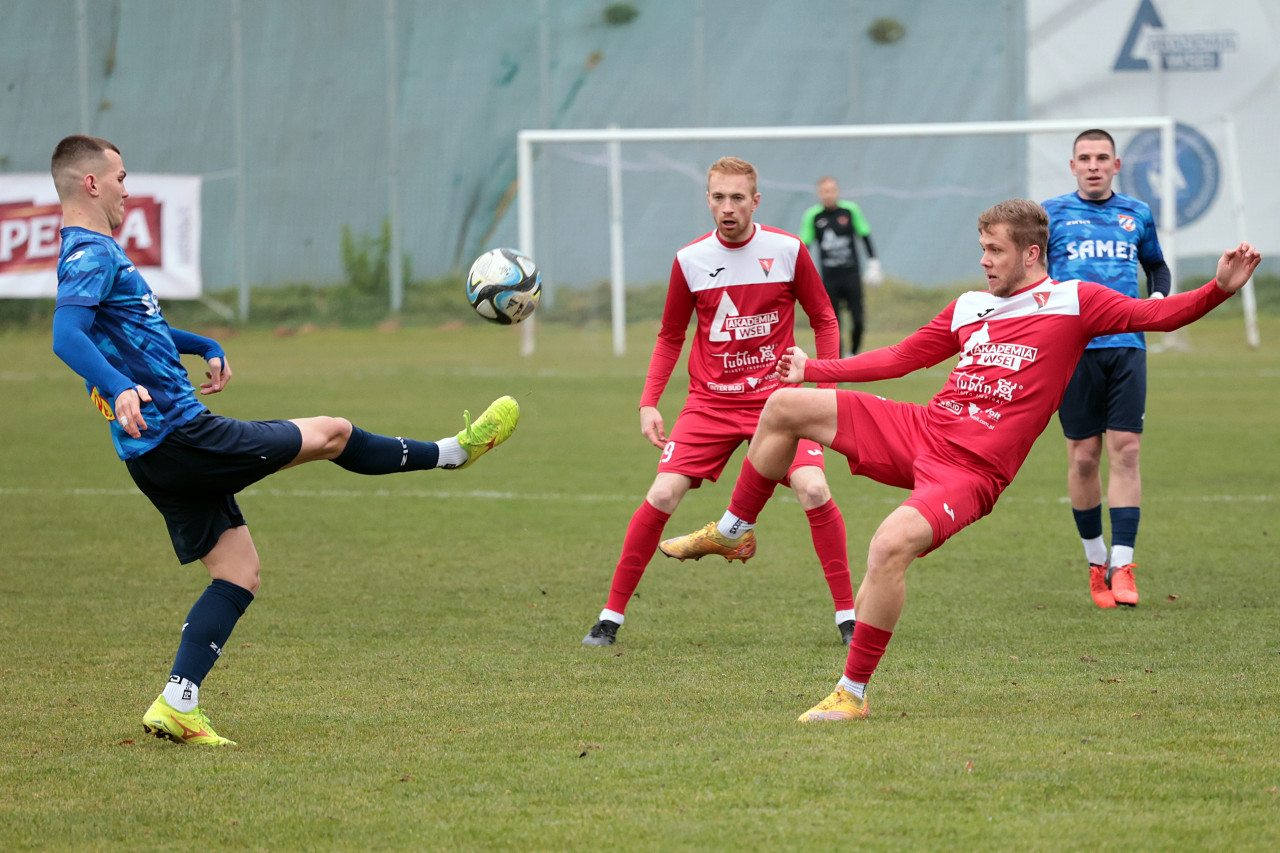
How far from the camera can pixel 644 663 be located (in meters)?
5.34

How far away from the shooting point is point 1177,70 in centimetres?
2570

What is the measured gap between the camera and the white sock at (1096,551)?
6652 mm

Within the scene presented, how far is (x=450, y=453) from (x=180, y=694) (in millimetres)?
1294

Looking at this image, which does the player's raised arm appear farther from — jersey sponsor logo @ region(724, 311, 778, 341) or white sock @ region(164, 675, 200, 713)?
white sock @ region(164, 675, 200, 713)

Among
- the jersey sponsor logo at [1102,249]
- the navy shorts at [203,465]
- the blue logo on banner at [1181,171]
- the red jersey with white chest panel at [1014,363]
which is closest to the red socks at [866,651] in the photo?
the red jersey with white chest panel at [1014,363]

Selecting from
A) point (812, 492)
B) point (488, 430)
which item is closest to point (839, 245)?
point (812, 492)

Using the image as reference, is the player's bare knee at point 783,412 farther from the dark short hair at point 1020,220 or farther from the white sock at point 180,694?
the white sock at point 180,694

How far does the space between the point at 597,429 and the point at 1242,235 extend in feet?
47.5

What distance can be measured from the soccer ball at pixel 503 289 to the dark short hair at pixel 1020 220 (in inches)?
80.5

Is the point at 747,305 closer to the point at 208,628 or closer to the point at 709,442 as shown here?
the point at 709,442

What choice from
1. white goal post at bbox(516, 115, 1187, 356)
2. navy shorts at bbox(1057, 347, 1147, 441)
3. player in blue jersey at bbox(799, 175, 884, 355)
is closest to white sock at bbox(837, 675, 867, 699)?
navy shorts at bbox(1057, 347, 1147, 441)

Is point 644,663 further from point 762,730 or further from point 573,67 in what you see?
point 573,67

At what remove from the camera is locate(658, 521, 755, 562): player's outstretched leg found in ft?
18.2

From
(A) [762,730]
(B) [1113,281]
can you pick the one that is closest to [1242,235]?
(B) [1113,281]
